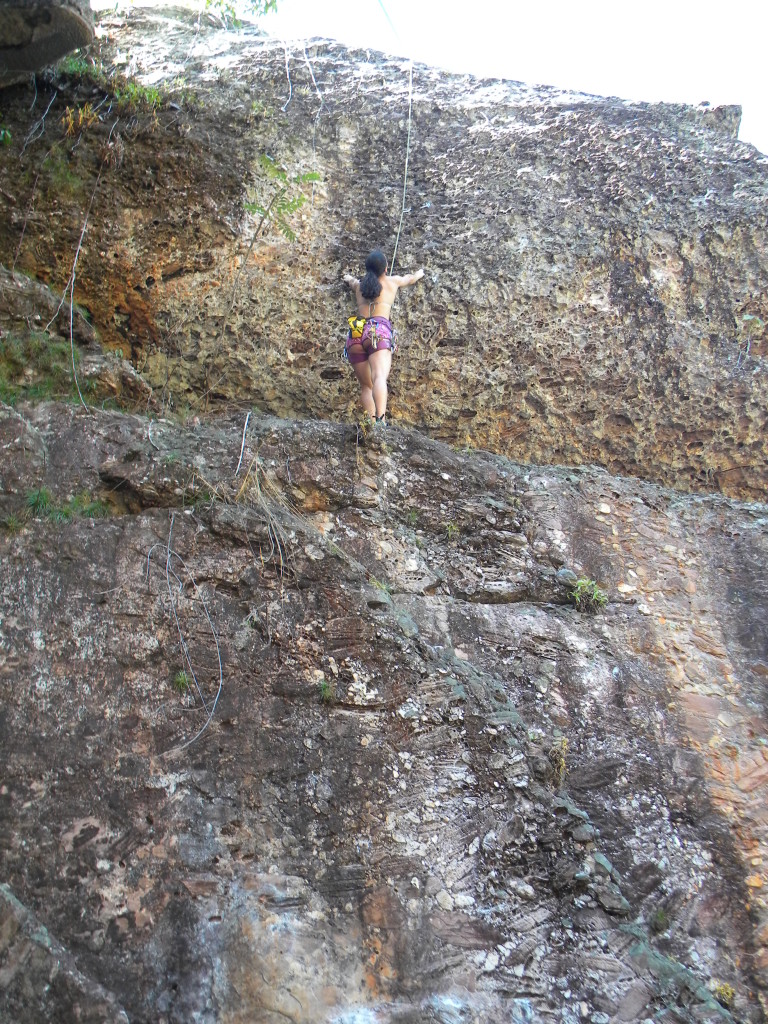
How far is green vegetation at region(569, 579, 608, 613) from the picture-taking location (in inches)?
225

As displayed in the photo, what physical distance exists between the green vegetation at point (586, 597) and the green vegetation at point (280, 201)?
124 inches

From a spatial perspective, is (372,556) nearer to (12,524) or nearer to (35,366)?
(12,524)

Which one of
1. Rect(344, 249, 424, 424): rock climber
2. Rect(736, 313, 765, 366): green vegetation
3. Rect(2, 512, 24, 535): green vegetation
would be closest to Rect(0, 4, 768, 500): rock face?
Rect(736, 313, 765, 366): green vegetation

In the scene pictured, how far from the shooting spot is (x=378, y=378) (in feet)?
19.7

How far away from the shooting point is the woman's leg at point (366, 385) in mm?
6051

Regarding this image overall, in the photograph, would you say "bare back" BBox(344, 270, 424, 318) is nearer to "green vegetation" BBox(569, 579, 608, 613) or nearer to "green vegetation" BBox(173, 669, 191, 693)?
"green vegetation" BBox(569, 579, 608, 613)

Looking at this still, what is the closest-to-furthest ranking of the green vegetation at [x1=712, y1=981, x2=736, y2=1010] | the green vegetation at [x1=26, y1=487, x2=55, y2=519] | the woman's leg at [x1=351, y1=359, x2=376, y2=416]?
the green vegetation at [x1=712, y1=981, x2=736, y2=1010]
the green vegetation at [x1=26, y1=487, x2=55, y2=519]
the woman's leg at [x1=351, y1=359, x2=376, y2=416]

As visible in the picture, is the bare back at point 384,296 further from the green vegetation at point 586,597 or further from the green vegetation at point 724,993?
the green vegetation at point 724,993

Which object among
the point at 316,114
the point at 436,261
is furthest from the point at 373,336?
the point at 316,114

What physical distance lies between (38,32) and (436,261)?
308 cm

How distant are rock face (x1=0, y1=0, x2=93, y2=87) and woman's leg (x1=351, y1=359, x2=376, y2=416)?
114 inches

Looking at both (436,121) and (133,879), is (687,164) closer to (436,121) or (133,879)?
(436,121)

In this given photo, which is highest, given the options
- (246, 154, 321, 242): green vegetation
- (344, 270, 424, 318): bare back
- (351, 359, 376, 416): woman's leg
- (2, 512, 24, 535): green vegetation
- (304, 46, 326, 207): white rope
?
(304, 46, 326, 207): white rope

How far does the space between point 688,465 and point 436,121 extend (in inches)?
132
